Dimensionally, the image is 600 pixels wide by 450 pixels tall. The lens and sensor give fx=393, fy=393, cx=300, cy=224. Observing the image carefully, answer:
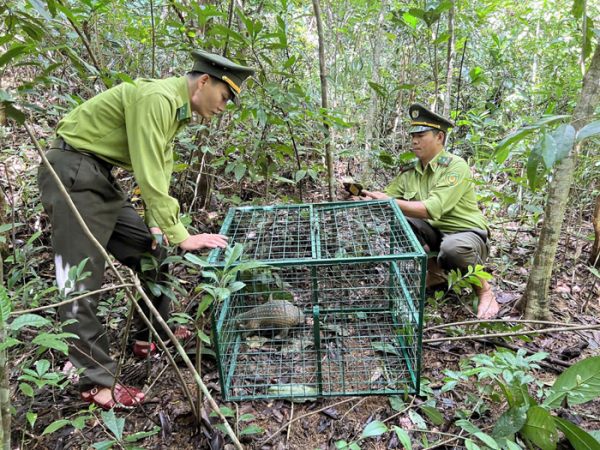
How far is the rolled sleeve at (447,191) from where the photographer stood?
296 centimetres

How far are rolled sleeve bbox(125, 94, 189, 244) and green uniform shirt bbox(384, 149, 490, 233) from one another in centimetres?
186

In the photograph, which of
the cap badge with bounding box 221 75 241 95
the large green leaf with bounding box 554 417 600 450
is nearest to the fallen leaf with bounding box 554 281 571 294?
the large green leaf with bounding box 554 417 600 450

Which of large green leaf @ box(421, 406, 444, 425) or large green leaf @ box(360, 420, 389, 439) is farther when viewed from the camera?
large green leaf @ box(421, 406, 444, 425)

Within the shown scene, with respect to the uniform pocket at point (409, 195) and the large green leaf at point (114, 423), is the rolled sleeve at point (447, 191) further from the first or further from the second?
the large green leaf at point (114, 423)

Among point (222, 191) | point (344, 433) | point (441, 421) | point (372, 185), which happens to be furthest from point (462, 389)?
point (222, 191)

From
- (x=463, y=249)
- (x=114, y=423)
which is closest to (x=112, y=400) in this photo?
(x=114, y=423)

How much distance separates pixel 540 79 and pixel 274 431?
6.04m

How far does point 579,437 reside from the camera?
1573 mm

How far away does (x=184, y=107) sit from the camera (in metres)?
2.13

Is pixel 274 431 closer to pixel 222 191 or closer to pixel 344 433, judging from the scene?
pixel 344 433

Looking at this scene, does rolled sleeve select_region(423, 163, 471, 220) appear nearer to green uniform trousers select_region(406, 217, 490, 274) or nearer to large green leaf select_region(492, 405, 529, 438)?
Answer: green uniform trousers select_region(406, 217, 490, 274)

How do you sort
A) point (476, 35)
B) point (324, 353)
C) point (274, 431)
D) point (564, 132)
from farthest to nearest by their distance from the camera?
point (476, 35) < point (324, 353) < point (274, 431) < point (564, 132)

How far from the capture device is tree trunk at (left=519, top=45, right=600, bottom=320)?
1.98m

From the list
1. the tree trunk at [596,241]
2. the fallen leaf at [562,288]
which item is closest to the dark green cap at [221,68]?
the fallen leaf at [562,288]
